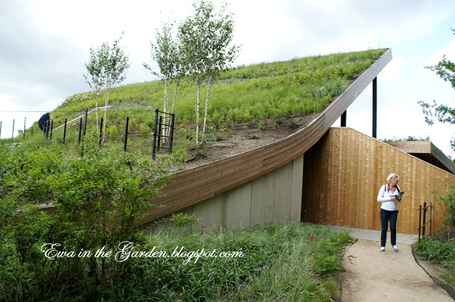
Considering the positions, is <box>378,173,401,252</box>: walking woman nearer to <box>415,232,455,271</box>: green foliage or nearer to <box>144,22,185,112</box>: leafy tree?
<box>415,232,455,271</box>: green foliage

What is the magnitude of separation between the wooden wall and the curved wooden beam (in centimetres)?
87

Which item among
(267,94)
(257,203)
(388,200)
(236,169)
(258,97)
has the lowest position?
(257,203)

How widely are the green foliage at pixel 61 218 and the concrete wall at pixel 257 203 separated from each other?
256 centimetres

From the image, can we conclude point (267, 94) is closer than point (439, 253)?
No

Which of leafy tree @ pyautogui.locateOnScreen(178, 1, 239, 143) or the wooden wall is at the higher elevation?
leafy tree @ pyautogui.locateOnScreen(178, 1, 239, 143)

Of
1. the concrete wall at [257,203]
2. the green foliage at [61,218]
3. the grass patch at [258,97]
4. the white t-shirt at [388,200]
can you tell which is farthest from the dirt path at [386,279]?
the grass patch at [258,97]

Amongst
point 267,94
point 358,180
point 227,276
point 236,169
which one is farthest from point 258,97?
point 227,276

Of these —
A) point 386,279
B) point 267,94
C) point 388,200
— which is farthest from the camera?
point 267,94

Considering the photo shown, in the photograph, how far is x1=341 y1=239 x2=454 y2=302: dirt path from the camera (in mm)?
3982

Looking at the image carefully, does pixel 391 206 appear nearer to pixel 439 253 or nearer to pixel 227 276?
pixel 439 253

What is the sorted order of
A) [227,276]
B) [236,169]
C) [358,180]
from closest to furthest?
[227,276] → [236,169] → [358,180]

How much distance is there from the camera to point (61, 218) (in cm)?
287

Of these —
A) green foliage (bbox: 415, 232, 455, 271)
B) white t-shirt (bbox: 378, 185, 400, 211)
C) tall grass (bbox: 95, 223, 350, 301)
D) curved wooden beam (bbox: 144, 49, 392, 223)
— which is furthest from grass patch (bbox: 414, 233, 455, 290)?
curved wooden beam (bbox: 144, 49, 392, 223)

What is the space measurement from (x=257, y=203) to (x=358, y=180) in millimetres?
3950
